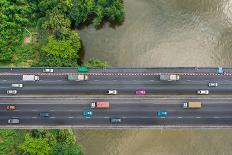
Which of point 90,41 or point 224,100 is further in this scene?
point 90,41

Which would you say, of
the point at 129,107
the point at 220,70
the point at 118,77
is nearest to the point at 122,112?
the point at 129,107

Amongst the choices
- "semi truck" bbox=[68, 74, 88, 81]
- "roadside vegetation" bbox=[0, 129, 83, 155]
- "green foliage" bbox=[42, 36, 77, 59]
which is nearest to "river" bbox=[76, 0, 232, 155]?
"roadside vegetation" bbox=[0, 129, 83, 155]

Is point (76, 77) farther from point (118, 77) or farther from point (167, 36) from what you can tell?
point (167, 36)

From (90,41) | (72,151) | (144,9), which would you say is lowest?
(72,151)

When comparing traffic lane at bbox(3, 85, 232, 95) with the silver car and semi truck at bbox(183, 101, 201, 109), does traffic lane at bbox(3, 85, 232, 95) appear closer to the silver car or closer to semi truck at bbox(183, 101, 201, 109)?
semi truck at bbox(183, 101, 201, 109)

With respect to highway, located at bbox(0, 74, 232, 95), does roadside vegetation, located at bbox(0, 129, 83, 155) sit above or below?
below

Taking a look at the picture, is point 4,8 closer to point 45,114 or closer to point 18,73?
point 18,73

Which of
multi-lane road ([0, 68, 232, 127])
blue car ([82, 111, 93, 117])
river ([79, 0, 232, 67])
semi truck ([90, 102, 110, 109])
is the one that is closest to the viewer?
semi truck ([90, 102, 110, 109])

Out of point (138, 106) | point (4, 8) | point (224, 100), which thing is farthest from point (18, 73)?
Result: point (224, 100)
